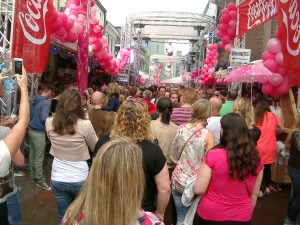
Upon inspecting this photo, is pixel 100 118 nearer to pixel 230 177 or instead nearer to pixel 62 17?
pixel 230 177

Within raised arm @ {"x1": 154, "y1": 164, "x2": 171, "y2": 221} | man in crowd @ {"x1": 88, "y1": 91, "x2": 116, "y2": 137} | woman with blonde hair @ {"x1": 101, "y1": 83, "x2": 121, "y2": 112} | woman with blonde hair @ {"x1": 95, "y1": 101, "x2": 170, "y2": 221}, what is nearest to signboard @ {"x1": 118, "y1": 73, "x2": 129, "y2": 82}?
woman with blonde hair @ {"x1": 101, "y1": 83, "x2": 121, "y2": 112}

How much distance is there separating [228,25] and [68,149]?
9.53 metres

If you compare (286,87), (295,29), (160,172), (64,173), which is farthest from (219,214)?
(286,87)

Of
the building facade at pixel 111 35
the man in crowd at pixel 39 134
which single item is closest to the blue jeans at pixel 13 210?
the man in crowd at pixel 39 134

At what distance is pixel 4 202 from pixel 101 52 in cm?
1236

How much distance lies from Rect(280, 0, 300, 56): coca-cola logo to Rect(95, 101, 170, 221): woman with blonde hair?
3428mm

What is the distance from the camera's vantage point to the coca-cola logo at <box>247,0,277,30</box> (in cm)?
835

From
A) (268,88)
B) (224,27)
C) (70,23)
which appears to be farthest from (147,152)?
(224,27)

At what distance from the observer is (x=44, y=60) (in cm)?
724

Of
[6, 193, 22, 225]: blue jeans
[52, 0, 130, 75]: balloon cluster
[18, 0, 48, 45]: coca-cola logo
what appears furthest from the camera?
[52, 0, 130, 75]: balloon cluster

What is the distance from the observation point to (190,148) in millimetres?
4082

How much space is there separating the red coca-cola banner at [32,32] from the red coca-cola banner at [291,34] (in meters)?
3.92

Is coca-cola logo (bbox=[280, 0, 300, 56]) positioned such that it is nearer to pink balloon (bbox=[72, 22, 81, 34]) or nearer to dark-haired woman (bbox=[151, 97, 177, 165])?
dark-haired woman (bbox=[151, 97, 177, 165])

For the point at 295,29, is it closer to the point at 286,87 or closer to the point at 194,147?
the point at 286,87
